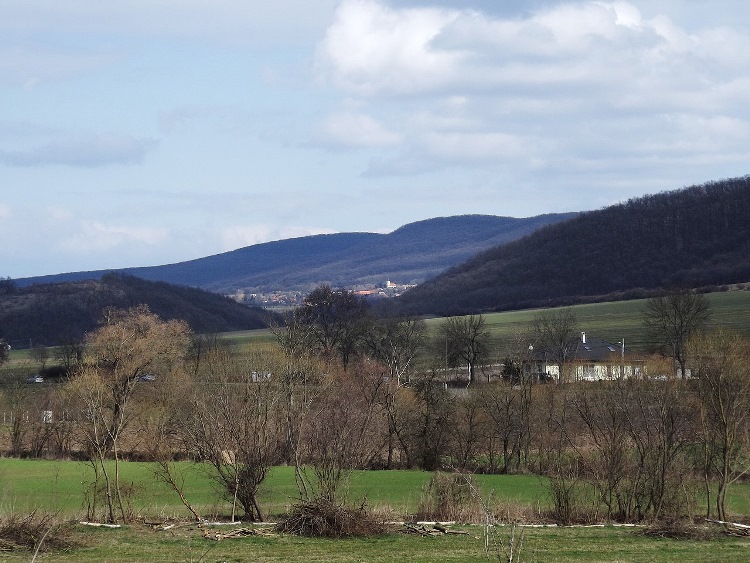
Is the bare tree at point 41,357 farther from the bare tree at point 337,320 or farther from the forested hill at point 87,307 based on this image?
the forested hill at point 87,307

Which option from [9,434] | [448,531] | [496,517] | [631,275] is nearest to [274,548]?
[448,531]

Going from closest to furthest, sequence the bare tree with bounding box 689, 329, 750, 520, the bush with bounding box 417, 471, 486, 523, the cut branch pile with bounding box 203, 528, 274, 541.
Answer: the cut branch pile with bounding box 203, 528, 274, 541
the bush with bounding box 417, 471, 486, 523
the bare tree with bounding box 689, 329, 750, 520

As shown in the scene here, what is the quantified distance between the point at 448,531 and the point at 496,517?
3.29 m

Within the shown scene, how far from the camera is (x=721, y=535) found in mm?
25297

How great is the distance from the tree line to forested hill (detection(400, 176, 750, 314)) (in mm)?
67129

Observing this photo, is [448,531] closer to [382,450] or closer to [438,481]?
[438,481]

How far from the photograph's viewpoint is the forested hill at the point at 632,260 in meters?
165

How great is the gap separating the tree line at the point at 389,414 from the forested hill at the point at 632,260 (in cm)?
6713

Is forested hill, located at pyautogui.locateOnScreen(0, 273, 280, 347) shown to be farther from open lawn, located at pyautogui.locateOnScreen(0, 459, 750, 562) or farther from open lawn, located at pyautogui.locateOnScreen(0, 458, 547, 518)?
open lawn, located at pyautogui.locateOnScreen(0, 459, 750, 562)

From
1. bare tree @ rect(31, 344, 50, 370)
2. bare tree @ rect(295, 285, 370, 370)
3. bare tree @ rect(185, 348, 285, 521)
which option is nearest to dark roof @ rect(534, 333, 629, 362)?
bare tree @ rect(295, 285, 370, 370)

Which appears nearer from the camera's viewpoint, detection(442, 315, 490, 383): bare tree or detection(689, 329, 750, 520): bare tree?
detection(689, 329, 750, 520): bare tree

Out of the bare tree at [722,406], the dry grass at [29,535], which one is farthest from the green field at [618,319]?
the dry grass at [29,535]

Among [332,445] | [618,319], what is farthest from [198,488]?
[618,319]

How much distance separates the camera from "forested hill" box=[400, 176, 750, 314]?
16500 cm
